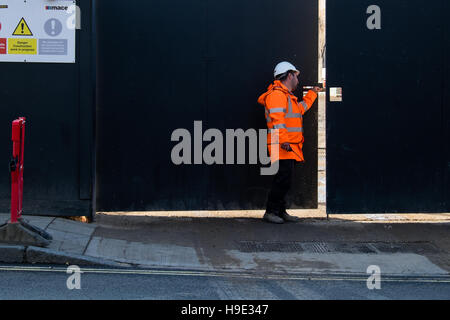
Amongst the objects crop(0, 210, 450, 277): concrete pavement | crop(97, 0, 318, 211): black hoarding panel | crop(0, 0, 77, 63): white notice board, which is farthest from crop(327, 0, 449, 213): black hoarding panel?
crop(0, 0, 77, 63): white notice board

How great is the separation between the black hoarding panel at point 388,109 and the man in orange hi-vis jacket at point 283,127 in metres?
0.49

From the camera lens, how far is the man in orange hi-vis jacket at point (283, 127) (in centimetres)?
919

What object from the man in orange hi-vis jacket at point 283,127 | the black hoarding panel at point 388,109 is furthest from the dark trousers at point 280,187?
the black hoarding panel at point 388,109

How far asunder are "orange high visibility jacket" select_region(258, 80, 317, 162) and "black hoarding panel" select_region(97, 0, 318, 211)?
461mm

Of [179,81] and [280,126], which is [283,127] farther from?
[179,81]

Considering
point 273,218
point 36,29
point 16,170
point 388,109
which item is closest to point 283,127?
point 273,218

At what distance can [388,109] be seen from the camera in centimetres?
966

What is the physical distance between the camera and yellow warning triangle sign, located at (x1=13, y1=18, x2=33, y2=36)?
8.94 metres

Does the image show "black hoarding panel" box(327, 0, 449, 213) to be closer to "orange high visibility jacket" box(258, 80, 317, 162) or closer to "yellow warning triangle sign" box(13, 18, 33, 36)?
"orange high visibility jacket" box(258, 80, 317, 162)

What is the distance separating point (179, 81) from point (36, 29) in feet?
6.07

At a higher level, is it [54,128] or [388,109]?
[388,109]

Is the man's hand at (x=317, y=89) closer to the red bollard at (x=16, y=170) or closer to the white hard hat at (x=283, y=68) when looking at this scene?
the white hard hat at (x=283, y=68)

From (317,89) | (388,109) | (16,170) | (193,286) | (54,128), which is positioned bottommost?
(193,286)

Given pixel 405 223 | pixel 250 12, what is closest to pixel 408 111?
pixel 405 223
